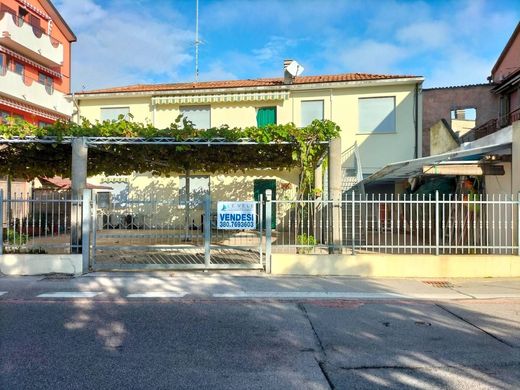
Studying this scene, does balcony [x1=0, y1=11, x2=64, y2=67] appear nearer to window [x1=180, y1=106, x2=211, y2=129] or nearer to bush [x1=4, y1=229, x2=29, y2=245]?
window [x1=180, y1=106, x2=211, y2=129]

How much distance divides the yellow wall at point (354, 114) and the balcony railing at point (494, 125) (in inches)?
112

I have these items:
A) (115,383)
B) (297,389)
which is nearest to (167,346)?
(115,383)

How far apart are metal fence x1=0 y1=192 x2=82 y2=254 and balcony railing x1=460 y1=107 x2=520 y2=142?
50.1ft

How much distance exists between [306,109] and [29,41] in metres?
16.3

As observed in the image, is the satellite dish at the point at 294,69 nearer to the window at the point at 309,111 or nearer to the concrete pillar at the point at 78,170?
the window at the point at 309,111

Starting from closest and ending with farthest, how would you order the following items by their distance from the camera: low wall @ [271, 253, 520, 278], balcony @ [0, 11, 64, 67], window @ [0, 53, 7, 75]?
low wall @ [271, 253, 520, 278], window @ [0, 53, 7, 75], balcony @ [0, 11, 64, 67]

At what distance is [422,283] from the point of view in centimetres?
814

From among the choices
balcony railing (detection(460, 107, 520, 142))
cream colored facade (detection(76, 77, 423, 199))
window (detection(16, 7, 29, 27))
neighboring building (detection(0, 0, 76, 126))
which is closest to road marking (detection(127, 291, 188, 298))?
cream colored facade (detection(76, 77, 423, 199))

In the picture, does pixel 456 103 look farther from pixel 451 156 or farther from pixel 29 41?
pixel 29 41

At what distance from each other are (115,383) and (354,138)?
16424mm

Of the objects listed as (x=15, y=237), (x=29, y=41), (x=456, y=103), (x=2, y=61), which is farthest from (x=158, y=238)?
(x=29, y=41)

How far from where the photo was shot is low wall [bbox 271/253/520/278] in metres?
8.62

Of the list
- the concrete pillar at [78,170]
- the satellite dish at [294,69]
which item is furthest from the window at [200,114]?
the concrete pillar at [78,170]

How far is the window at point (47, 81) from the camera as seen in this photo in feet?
80.4
